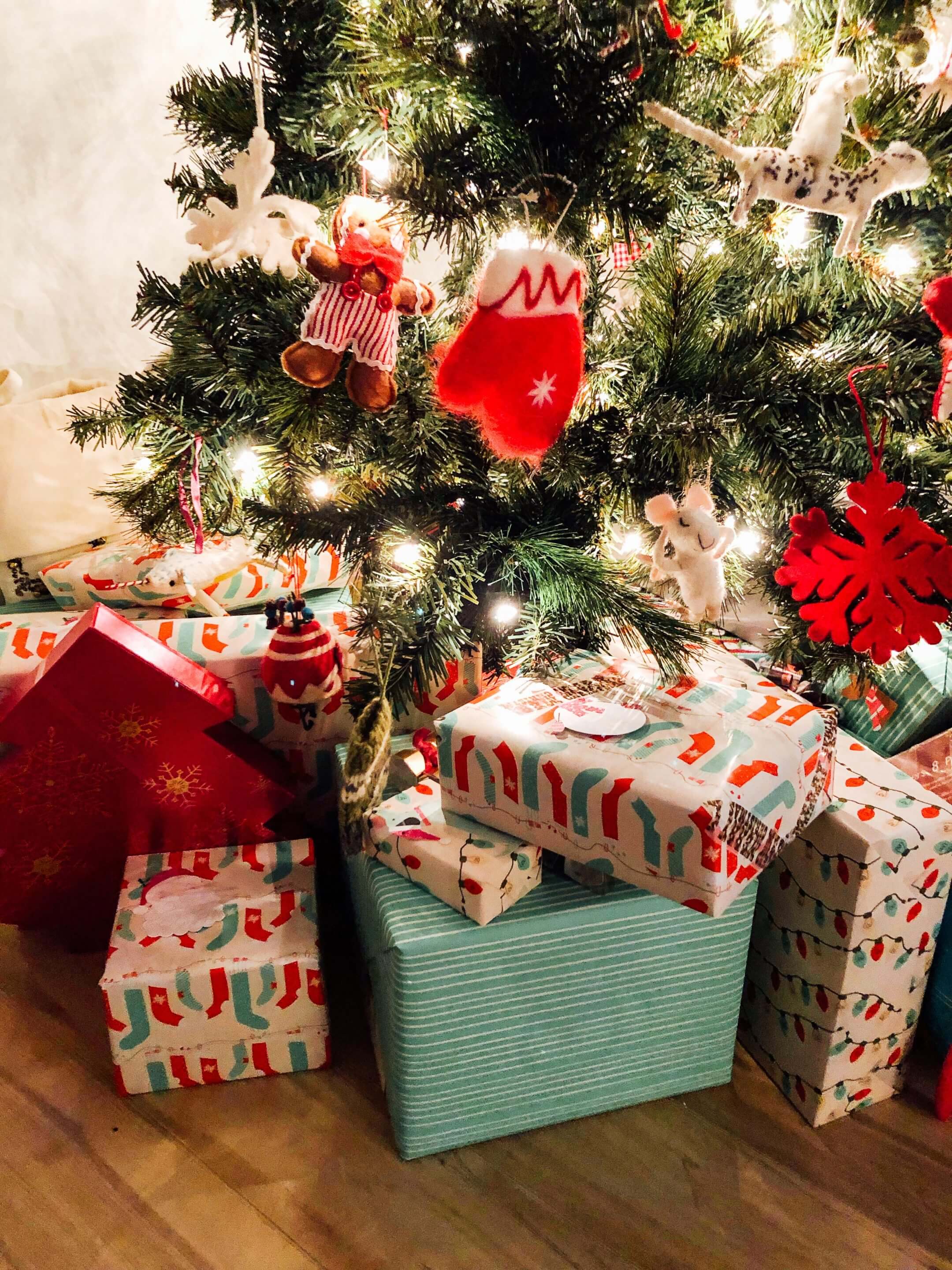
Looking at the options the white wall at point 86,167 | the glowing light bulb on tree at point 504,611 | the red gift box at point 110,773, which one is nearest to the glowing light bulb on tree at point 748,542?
the glowing light bulb on tree at point 504,611

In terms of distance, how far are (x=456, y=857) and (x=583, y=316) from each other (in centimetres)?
49

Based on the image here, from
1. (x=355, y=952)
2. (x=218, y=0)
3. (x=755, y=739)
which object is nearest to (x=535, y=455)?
(x=755, y=739)

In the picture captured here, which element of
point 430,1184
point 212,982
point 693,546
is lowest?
point 430,1184

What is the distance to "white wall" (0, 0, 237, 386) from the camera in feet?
3.90

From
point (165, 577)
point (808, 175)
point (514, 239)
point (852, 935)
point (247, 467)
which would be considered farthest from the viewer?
point (165, 577)

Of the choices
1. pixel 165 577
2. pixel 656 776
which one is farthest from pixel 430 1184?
pixel 165 577

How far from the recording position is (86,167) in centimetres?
127

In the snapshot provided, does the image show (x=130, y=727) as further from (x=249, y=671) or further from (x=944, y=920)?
(x=944, y=920)

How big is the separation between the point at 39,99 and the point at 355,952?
4.08 feet

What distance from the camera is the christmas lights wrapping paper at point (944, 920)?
89cm

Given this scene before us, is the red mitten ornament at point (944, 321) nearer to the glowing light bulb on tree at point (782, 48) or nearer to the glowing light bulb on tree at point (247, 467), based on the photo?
the glowing light bulb on tree at point (782, 48)

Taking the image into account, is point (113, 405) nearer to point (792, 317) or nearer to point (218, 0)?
point (218, 0)

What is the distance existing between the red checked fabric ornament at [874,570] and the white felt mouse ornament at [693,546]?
0.06 m

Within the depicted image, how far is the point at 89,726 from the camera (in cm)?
94
